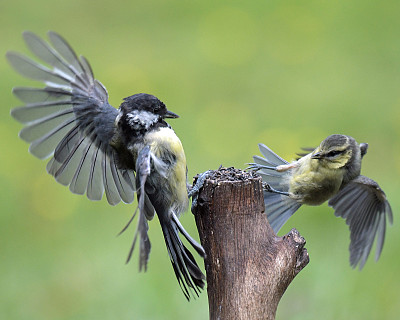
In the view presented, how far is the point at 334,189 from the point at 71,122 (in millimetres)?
1694

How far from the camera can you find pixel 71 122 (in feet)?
13.0

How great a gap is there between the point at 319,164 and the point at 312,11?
21.3 feet

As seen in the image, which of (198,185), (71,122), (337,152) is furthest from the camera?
(337,152)

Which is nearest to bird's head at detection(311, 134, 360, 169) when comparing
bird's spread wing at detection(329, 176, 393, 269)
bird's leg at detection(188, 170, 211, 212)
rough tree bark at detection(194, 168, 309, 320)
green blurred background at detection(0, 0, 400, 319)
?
bird's spread wing at detection(329, 176, 393, 269)

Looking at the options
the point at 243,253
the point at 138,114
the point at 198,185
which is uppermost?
the point at 138,114

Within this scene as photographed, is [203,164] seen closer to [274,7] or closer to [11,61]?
[11,61]

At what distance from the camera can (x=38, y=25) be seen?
406 inches

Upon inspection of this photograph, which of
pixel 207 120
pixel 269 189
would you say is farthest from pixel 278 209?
pixel 207 120

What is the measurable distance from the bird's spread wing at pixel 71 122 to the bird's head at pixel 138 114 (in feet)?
0.67

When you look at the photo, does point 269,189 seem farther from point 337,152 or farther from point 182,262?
point 182,262

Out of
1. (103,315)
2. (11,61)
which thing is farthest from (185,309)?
(11,61)

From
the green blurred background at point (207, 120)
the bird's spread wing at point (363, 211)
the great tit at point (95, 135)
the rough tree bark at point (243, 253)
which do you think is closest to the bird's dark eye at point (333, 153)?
the bird's spread wing at point (363, 211)

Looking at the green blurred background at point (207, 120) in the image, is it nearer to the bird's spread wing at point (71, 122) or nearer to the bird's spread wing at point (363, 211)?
the bird's spread wing at point (363, 211)

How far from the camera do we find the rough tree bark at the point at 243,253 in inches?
115
